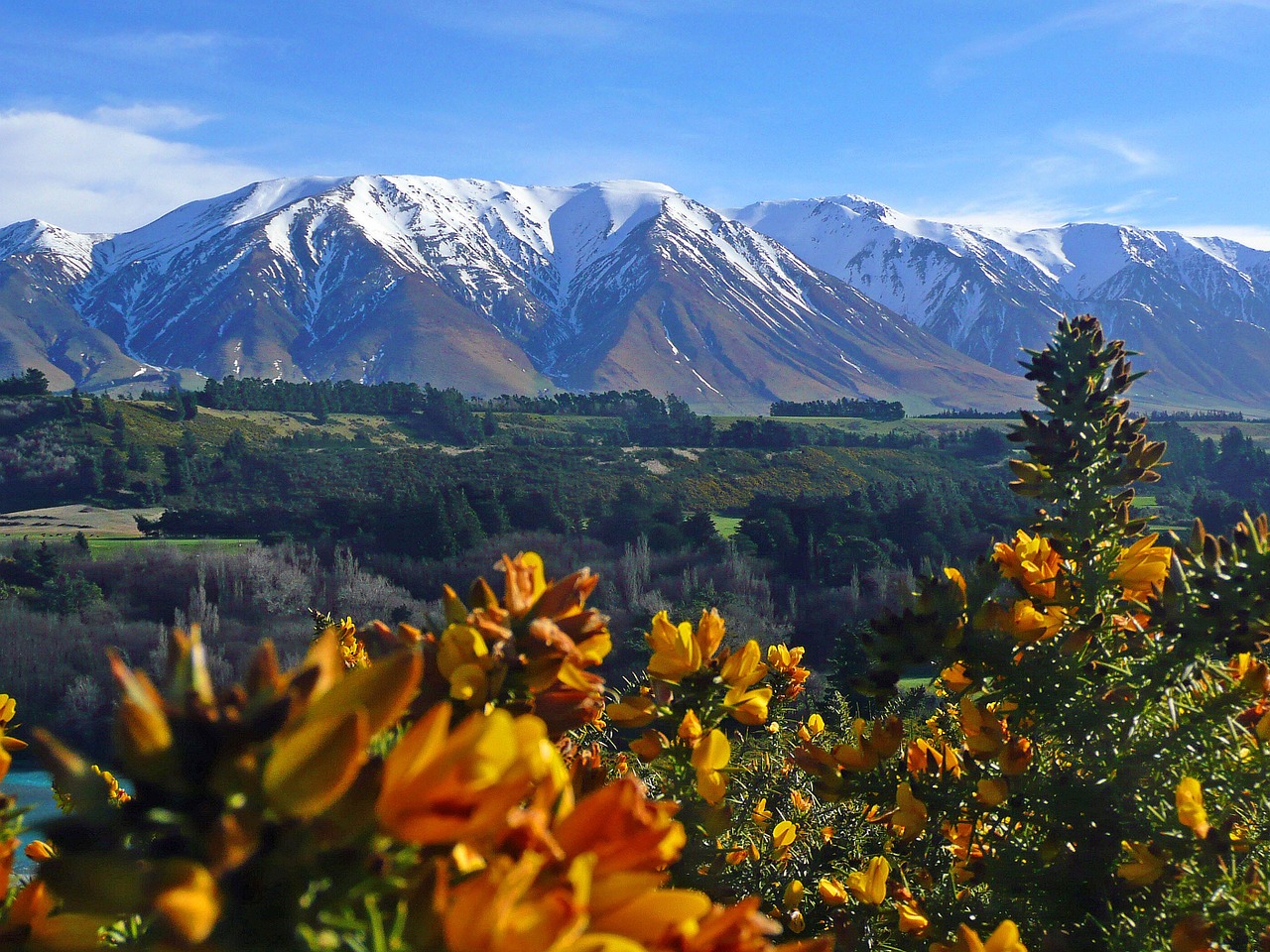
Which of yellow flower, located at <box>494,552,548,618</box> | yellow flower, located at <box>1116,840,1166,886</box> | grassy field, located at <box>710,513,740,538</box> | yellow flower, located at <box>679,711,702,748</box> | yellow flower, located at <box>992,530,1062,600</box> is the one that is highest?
yellow flower, located at <box>494,552,548,618</box>

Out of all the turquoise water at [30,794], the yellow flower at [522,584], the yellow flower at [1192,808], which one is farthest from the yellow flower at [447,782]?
the yellow flower at [1192,808]

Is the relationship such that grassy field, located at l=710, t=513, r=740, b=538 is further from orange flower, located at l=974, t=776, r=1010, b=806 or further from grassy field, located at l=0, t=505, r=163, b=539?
orange flower, located at l=974, t=776, r=1010, b=806

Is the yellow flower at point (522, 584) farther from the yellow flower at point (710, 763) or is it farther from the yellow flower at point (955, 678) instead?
the yellow flower at point (955, 678)

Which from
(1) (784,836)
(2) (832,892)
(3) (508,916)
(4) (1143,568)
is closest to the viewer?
(3) (508,916)

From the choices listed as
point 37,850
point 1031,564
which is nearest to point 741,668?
point 1031,564

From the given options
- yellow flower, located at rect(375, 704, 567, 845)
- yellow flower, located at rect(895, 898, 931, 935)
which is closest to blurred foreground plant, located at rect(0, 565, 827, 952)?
yellow flower, located at rect(375, 704, 567, 845)

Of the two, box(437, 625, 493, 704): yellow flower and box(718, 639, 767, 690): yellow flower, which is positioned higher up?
box(437, 625, 493, 704): yellow flower

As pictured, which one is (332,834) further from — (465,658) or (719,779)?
(719,779)

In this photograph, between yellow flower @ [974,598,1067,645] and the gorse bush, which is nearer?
the gorse bush
